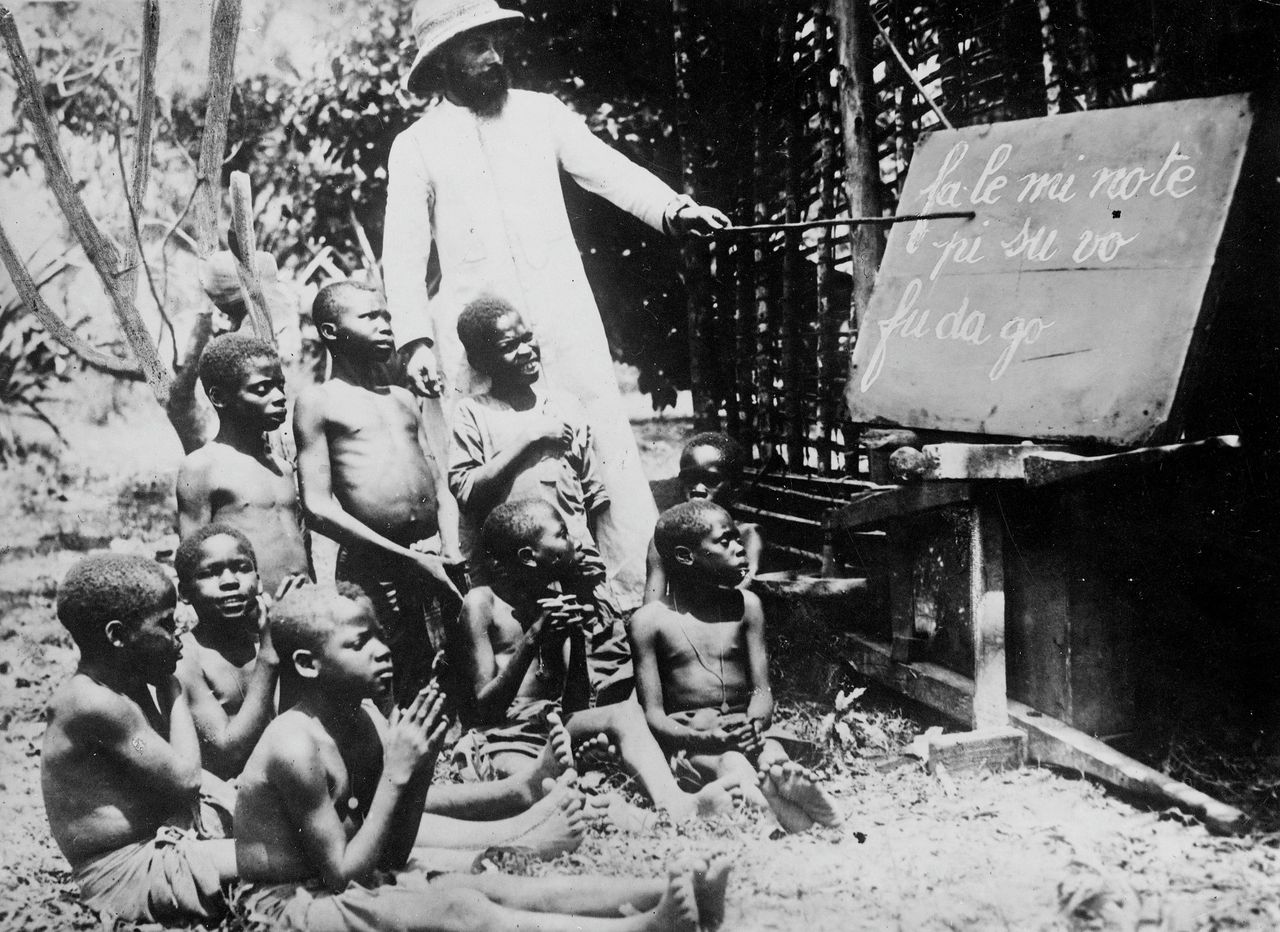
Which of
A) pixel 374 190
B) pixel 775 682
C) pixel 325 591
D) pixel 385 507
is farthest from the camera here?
pixel 374 190

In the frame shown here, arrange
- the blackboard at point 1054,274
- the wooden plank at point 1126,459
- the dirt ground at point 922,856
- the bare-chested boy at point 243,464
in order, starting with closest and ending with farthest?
the dirt ground at point 922,856 < the wooden plank at point 1126,459 < the blackboard at point 1054,274 < the bare-chested boy at point 243,464

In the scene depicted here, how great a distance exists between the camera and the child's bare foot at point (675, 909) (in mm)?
2566

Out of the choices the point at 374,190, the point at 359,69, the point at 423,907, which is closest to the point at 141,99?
the point at 359,69

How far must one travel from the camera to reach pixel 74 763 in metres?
2.78

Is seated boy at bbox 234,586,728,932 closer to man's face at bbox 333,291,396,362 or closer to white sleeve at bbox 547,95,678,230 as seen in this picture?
man's face at bbox 333,291,396,362

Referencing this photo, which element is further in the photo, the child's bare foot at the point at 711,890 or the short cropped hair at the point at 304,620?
the short cropped hair at the point at 304,620

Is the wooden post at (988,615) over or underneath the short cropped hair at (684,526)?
underneath

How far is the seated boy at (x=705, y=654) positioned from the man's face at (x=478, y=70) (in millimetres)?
1919

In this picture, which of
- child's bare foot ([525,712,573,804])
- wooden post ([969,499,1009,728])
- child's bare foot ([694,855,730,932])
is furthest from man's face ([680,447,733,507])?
child's bare foot ([694,855,730,932])

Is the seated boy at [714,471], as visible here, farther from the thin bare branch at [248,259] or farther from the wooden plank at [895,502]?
the thin bare branch at [248,259]

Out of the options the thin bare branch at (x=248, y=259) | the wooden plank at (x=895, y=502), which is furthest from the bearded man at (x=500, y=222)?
the wooden plank at (x=895, y=502)

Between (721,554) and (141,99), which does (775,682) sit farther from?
(141,99)

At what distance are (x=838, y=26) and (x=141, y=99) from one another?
9.47 feet

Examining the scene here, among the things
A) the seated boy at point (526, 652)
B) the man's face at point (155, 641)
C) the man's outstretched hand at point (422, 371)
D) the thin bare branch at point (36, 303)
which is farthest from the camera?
the man's outstretched hand at point (422, 371)
